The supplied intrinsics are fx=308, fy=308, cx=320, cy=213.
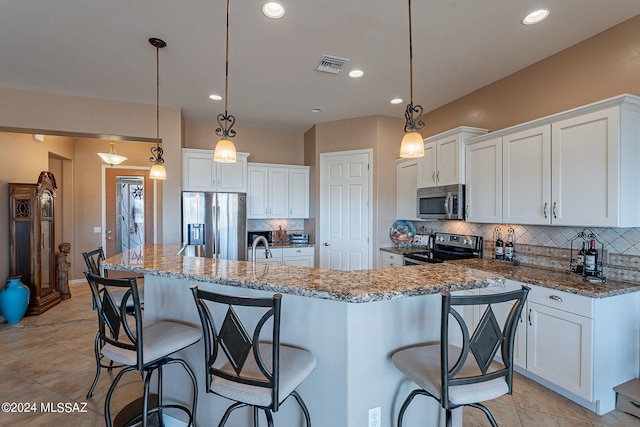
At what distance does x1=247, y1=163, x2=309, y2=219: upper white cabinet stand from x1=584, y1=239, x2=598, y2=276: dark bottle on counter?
3791mm

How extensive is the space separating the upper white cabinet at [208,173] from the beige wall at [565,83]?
2979 millimetres

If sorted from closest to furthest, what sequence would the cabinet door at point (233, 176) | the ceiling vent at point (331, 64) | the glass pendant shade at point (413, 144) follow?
1. the glass pendant shade at point (413, 144)
2. the ceiling vent at point (331, 64)
3. the cabinet door at point (233, 176)

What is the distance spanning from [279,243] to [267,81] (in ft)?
8.74

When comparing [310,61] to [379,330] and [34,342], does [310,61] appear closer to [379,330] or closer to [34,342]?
[379,330]

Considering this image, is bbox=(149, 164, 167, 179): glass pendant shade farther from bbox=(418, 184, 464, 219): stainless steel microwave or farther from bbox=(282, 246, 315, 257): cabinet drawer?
bbox=(418, 184, 464, 219): stainless steel microwave

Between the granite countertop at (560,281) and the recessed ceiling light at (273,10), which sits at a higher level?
the recessed ceiling light at (273,10)

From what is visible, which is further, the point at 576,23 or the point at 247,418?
the point at 576,23

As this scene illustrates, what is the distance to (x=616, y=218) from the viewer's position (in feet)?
7.15

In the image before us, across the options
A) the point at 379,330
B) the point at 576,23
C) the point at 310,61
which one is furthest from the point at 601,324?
the point at 310,61

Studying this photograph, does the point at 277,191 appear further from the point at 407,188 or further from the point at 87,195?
the point at 87,195

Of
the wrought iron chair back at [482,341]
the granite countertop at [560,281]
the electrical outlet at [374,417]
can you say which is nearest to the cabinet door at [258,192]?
the granite countertop at [560,281]

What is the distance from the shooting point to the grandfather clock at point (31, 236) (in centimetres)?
414

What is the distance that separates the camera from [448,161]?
11.9ft

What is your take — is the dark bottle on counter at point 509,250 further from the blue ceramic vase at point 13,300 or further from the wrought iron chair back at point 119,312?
the blue ceramic vase at point 13,300
